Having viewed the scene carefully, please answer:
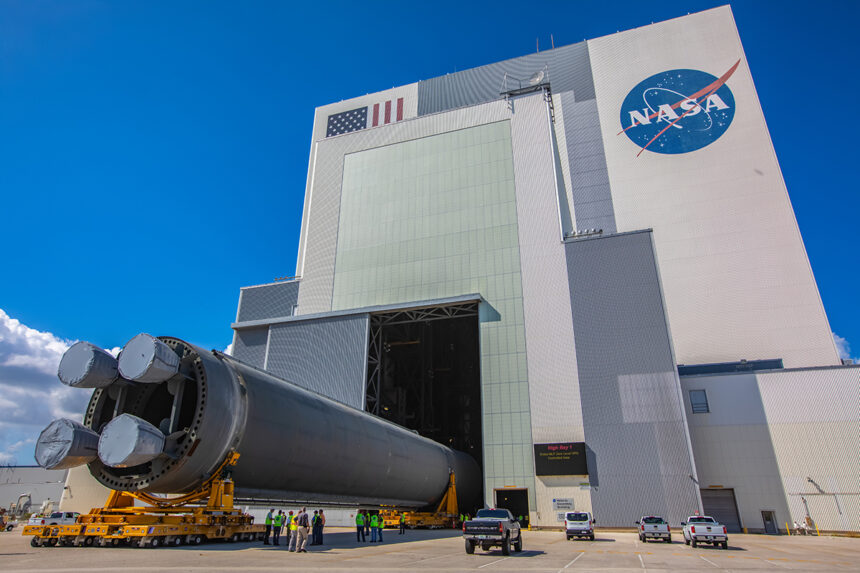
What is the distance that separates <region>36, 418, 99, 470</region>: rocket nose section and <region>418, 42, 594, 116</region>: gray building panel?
175 feet

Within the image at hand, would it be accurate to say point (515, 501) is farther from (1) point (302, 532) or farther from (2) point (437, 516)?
(1) point (302, 532)

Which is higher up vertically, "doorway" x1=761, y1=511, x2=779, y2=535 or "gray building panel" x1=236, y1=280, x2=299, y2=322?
"gray building panel" x1=236, y1=280, x2=299, y2=322

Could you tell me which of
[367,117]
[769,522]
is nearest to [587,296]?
[769,522]

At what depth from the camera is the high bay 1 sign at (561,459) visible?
33.9 m

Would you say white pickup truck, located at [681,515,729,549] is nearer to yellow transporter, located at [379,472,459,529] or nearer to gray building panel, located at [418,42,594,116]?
yellow transporter, located at [379,472,459,529]

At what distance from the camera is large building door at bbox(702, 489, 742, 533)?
114 feet

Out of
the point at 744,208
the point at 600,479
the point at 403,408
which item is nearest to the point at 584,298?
the point at 600,479

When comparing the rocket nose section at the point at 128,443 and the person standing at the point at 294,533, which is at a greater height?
the rocket nose section at the point at 128,443

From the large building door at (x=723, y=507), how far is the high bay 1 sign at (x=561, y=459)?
10125mm

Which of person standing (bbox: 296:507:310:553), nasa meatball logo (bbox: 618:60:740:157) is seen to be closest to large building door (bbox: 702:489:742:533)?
person standing (bbox: 296:507:310:553)

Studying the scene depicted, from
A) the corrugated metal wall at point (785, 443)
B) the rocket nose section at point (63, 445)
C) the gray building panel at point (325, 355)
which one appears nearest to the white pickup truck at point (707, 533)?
the corrugated metal wall at point (785, 443)

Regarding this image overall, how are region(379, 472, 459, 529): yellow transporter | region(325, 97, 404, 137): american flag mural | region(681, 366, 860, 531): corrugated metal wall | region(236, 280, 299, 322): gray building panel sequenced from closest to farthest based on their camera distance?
region(379, 472, 459, 529): yellow transporter < region(681, 366, 860, 531): corrugated metal wall < region(236, 280, 299, 322): gray building panel < region(325, 97, 404, 137): american flag mural

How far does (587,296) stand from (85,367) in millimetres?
32342

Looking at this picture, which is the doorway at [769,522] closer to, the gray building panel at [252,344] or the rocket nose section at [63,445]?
the rocket nose section at [63,445]
